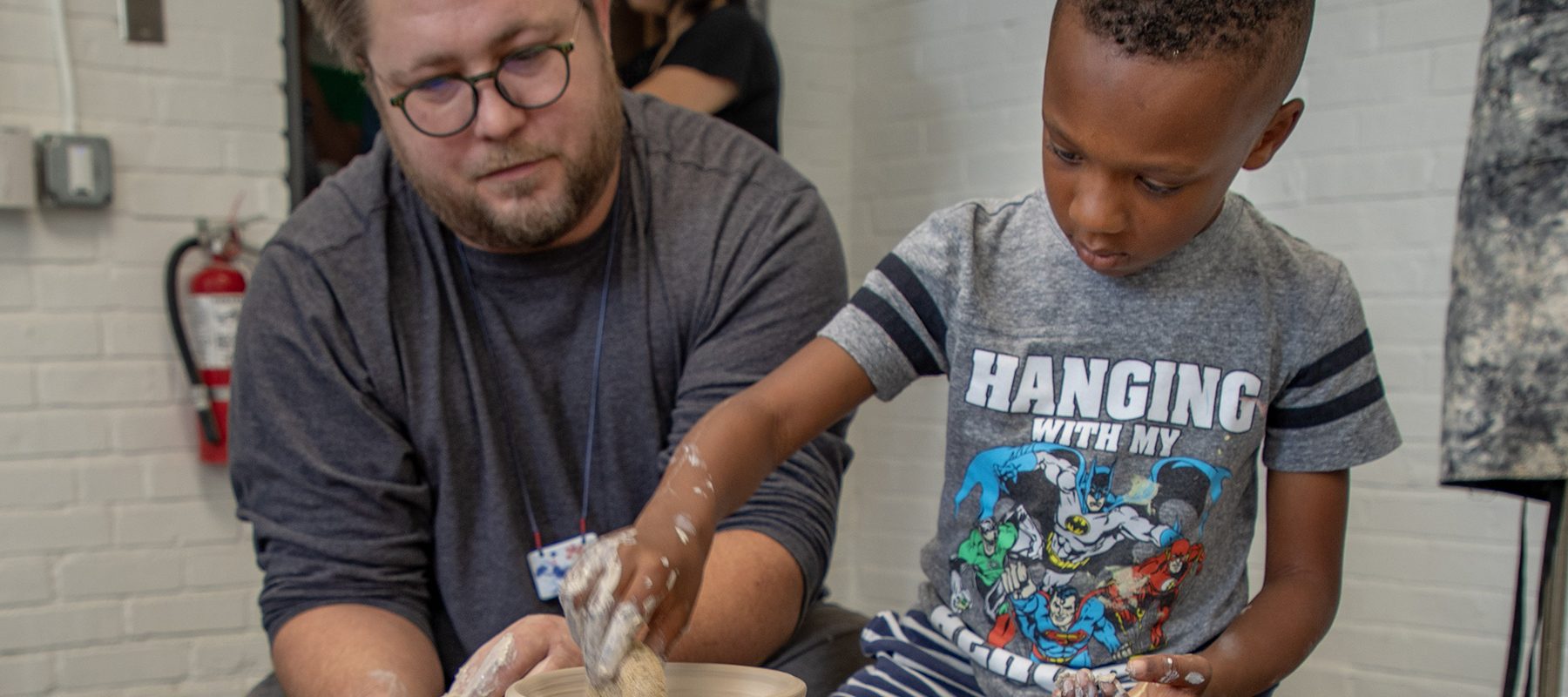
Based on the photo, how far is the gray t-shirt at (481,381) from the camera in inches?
51.0

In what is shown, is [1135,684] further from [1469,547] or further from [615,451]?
[1469,547]

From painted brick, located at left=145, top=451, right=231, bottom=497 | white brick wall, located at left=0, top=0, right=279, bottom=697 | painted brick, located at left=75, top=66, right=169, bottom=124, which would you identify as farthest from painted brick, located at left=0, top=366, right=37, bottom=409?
painted brick, located at left=75, top=66, right=169, bottom=124

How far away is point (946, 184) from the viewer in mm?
2967

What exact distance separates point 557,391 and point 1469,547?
5.57 feet

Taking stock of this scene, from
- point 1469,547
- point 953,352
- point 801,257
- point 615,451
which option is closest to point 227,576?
point 615,451

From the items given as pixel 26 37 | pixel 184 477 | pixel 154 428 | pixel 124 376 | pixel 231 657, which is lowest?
pixel 231 657

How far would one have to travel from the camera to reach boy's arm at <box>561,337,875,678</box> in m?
0.80

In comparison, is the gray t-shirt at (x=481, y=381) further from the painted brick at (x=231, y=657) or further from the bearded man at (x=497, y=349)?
the painted brick at (x=231, y=657)

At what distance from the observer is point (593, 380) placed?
137 centimetres

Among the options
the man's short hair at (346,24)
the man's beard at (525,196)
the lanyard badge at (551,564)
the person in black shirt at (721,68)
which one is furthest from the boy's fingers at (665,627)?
the person in black shirt at (721,68)

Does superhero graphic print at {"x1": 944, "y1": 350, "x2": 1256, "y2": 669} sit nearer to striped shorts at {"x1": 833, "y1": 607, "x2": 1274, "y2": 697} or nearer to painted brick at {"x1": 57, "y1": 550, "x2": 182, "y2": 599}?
striped shorts at {"x1": 833, "y1": 607, "x2": 1274, "y2": 697}

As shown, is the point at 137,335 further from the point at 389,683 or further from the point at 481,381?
the point at 389,683

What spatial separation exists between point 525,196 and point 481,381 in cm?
20

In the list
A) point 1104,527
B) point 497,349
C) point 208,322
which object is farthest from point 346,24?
point 208,322
